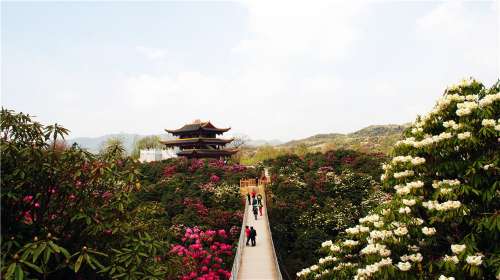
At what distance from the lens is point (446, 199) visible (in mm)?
5234

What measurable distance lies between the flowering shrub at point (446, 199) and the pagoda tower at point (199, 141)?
36.6 m

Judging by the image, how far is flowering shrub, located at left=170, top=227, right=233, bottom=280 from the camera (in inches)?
578

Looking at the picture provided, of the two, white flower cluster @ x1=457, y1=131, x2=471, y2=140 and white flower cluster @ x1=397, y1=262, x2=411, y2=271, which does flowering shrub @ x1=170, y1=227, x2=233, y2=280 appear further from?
white flower cluster @ x1=457, y1=131, x2=471, y2=140

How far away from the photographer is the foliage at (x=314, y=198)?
67.6 feet

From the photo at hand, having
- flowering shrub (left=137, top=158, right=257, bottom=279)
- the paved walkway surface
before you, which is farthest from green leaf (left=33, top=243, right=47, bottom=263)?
the paved walkway surface

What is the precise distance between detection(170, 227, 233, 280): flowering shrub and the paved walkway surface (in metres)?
1.33

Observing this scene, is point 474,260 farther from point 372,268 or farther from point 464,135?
point 464,135

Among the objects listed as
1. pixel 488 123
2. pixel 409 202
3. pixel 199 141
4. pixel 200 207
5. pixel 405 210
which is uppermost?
pixel 199 141

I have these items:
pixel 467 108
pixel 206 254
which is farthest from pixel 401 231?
pixel 206 254

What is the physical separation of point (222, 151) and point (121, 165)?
1445 inches

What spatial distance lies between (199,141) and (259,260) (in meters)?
29.0

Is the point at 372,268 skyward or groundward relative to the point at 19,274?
groundward

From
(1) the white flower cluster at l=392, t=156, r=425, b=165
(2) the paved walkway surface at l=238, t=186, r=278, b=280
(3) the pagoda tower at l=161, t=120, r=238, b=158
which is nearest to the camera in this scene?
(1) the white flower cluster at l=392, t=156, r=425, b=165

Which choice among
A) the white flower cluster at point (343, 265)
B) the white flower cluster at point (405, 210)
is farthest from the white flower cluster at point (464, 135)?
the white flower cluster at point (343, 265)
